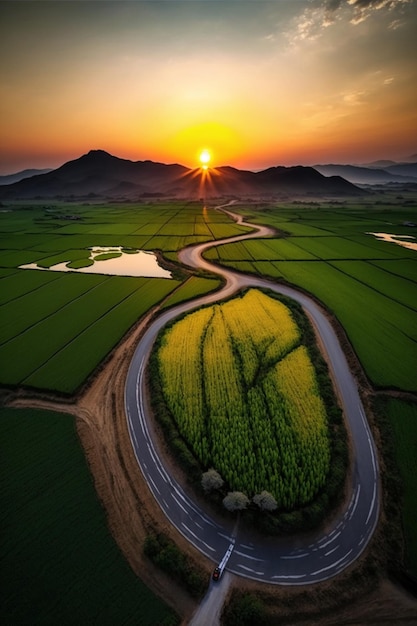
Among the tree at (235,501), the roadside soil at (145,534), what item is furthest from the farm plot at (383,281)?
the tree at (235,501)

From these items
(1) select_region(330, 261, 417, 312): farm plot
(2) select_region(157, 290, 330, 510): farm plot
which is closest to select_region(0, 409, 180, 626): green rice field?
(2) select_region(157, 290, 330, 510): farm plot

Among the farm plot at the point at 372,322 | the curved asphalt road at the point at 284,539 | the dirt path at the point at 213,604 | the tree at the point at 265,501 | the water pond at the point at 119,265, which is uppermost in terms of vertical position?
the water pond at the point at 119,265

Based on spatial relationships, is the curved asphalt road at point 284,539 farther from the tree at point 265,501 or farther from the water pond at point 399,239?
the water pond at point 399,239

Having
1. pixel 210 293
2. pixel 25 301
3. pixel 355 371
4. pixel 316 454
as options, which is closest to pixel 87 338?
pixel 25 301

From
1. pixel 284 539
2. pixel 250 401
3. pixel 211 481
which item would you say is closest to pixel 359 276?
pixel 250 401

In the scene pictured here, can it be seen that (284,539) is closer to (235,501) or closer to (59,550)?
(235,501)

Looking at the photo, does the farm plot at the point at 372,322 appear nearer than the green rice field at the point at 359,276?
Yes

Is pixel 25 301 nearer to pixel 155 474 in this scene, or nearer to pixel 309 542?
pixel 155 474
